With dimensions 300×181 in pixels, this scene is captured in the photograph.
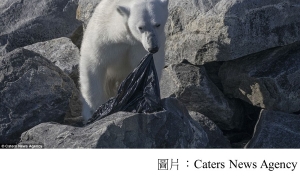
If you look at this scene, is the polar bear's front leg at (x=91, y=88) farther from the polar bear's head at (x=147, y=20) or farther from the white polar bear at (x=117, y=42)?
the polar bear's head at (x=147, y=20)

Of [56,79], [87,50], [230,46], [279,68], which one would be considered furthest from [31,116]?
[279,68]

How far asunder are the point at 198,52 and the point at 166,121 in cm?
158

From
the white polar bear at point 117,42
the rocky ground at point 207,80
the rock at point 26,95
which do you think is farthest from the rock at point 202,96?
the rock at point 26,95

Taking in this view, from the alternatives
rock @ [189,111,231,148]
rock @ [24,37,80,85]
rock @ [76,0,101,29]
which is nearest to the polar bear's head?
rock @ [189,111,231,148]

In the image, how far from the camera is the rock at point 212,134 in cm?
567

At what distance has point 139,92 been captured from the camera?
542cm

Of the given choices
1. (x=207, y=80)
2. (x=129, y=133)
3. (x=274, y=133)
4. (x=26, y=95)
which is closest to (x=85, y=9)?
(x=207, y=80)

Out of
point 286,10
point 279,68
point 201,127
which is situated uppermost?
point 286,10

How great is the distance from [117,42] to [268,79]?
1363 millimetres

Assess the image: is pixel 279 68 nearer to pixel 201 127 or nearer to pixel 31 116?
pixel 201 127

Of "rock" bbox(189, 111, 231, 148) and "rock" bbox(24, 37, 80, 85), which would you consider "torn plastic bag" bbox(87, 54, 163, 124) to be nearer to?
"rock" bbox(189, 111, 231, 148)

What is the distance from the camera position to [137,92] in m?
5.42

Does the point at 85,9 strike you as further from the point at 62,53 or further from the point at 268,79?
the point at 268,79

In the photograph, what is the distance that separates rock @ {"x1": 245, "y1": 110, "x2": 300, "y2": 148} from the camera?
18.4 ft
